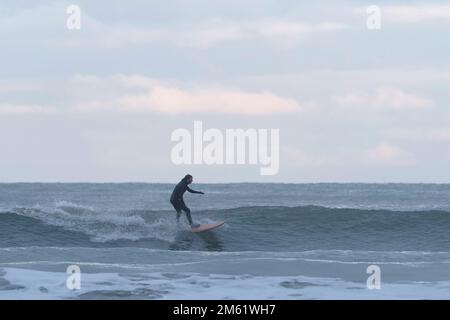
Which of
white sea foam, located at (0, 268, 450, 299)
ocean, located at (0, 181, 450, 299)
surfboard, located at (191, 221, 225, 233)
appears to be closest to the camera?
white sea foam, located at (0, 268, 450, 299)

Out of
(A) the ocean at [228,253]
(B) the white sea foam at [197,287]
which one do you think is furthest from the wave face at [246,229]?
(B) the white sea foam at [197,287]

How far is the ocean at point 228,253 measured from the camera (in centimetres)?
1423

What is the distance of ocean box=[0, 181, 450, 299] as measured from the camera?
1423 centimetres

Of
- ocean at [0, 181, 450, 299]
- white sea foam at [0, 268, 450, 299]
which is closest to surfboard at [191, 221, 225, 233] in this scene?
ocean at [0, 181, 450, 299]

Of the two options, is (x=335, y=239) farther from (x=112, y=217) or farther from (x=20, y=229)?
(x=20, y=229)

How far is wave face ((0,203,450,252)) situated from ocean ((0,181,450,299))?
0.12 ft

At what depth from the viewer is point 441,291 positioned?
46.8ft

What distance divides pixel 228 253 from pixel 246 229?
5955mm

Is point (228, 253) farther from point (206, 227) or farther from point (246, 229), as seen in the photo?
point (246, 229)

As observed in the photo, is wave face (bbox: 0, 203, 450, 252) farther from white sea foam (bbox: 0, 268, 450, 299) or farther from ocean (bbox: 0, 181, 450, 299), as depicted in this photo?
white sea foam (bbox: 0, 268, 450, 299)

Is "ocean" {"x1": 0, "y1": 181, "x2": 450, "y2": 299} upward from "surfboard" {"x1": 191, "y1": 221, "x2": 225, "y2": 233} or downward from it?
downward

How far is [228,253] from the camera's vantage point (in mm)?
19984

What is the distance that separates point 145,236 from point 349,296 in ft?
37.1
